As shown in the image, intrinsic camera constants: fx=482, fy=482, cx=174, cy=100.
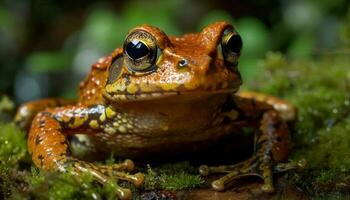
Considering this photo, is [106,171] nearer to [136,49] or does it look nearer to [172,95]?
[172,95]

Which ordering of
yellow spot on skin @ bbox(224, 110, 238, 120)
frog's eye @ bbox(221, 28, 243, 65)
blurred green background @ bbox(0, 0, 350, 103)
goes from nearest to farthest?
1. frog's eye @ bbox(221, 28, 243, 65)
2. yellow spot on skin @ bbox(224, 110, 238, 120)
3. blurred green background @ bbox(0, 0, 350, 103)

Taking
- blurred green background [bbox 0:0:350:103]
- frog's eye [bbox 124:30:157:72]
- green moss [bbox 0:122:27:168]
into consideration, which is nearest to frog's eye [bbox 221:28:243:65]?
frog's eye [bbox 124:30:157:72]

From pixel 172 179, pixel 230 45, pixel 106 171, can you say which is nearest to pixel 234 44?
pixel 230 45

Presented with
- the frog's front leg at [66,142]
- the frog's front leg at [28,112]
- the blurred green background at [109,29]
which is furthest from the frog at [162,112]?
the blurred green background at [109,29]

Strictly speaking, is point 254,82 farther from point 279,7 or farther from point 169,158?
point 279,7

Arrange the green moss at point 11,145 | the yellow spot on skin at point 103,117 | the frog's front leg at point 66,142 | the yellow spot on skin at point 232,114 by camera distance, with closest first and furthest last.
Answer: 1. the frog's front leg at point 66,142
2. the green moss at point 11,145
3. the yellow spot on skin at point 103,117
4. the yellow spot on skin at point 232,114

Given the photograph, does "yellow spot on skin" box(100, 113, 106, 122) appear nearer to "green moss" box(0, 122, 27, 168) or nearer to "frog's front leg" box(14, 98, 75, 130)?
"green moss" box(0, 122, 27, 168)

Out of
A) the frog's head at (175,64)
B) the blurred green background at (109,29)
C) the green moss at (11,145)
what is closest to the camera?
the frog's head at (175,64)

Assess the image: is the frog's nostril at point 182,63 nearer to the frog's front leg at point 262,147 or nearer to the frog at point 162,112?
the frog at point 162,112
